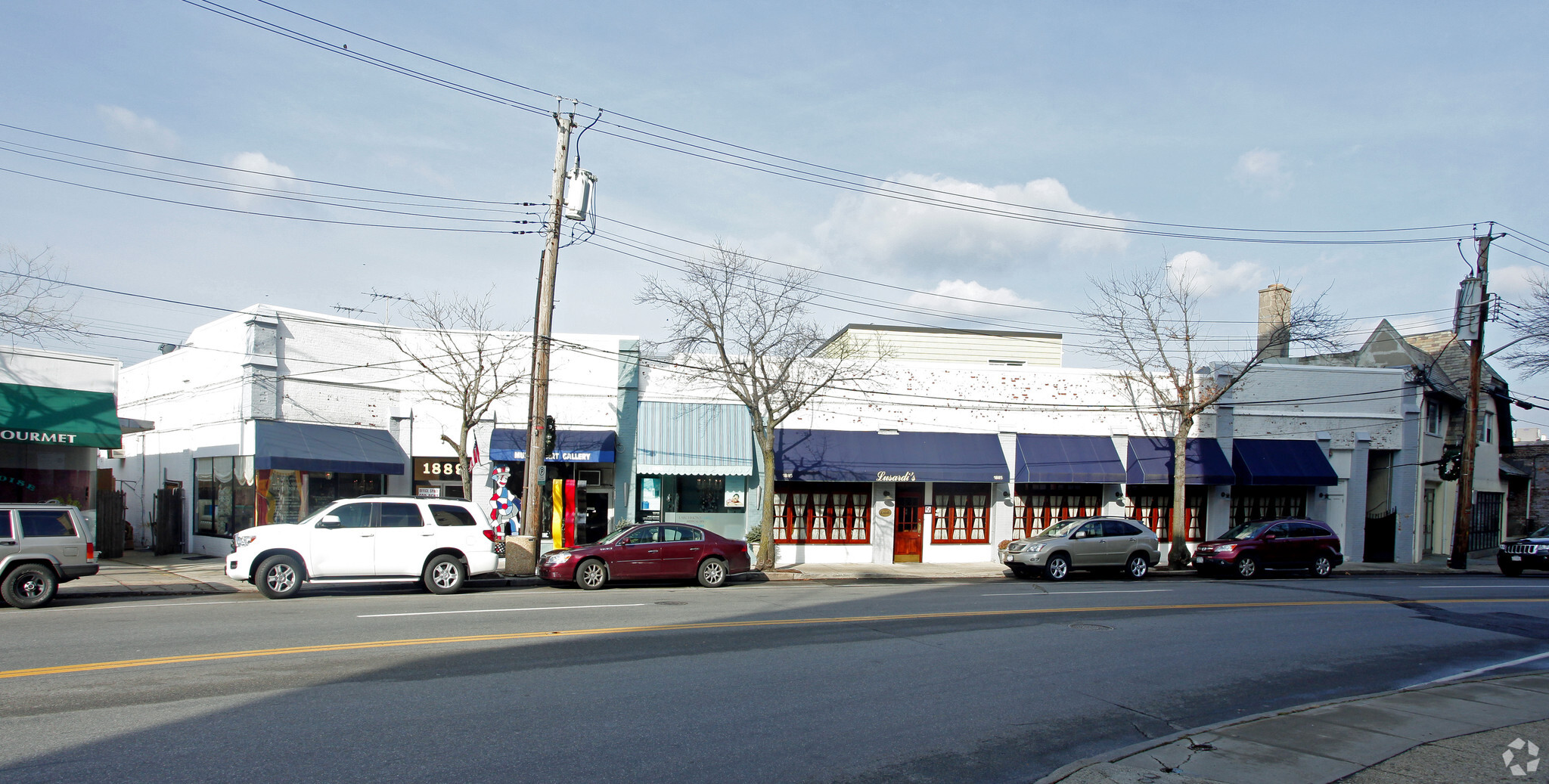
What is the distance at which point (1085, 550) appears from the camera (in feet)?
71.9

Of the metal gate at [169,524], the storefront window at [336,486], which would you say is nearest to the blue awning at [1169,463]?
the storefront window at [336,486]

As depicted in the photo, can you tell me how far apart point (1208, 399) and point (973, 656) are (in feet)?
60.1

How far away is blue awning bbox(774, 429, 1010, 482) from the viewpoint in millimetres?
24281

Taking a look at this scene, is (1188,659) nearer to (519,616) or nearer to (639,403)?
(519,616)

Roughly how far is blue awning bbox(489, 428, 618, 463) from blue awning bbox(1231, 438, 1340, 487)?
18.7m

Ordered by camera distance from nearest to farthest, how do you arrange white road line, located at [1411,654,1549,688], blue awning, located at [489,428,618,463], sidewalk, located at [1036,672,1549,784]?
sidewalk, located at [1036,672,1549,784] → white road line, located at [1411,654,1549,688] → blue awning, located at [489,428,618,463]

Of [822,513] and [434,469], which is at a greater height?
[434,469]

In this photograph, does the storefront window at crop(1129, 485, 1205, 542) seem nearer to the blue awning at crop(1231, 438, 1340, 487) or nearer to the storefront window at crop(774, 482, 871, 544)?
the blue awning at crop(1231, 438, 1340, 487)

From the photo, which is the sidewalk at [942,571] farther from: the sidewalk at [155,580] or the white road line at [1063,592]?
the sidewalk at [155,580]

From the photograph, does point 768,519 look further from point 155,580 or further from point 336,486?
point 155,580

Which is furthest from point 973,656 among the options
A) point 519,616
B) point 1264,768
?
point 519,616

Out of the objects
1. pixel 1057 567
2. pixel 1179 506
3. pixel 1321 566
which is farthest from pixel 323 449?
pixel 1321 566
